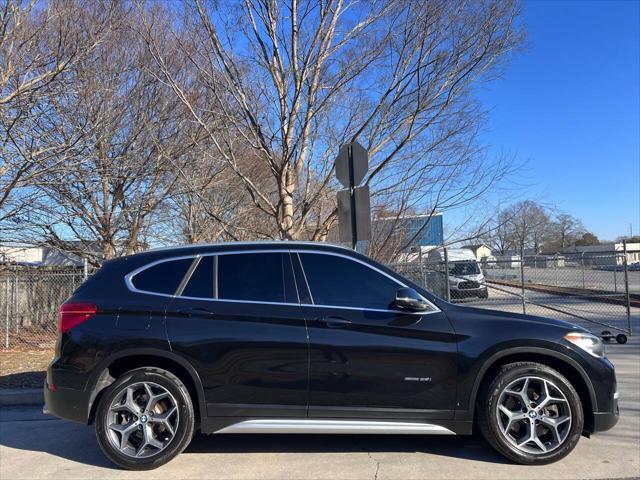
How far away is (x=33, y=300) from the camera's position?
47.6 feet

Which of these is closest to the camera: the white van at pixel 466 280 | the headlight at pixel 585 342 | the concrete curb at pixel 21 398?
the headlight at pixel 585 342

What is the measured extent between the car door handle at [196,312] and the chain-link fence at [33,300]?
9.80 m

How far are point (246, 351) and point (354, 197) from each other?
342 centimetres

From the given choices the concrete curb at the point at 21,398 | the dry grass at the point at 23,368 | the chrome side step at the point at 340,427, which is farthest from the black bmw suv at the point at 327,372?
the dry grass at the point at 23,368

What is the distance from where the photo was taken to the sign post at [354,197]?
6766mm

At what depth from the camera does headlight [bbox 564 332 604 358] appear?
4.07 metres

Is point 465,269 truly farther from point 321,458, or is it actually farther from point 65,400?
point 65,400

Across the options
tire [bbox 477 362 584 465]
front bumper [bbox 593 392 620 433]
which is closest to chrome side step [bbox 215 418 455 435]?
tire [bbox 477 362 584 465]

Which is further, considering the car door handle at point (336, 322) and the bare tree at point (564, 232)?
the bare tree at point (564, 232)

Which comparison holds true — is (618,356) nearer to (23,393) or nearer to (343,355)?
(343,355)

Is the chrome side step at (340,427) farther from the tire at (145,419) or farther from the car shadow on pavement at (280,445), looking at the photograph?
the tire at (145,419)

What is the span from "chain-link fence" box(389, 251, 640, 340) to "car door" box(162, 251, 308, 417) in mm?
6061

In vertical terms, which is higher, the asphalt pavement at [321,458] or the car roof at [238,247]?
the car roof at [238,247]

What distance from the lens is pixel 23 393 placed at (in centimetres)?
627
